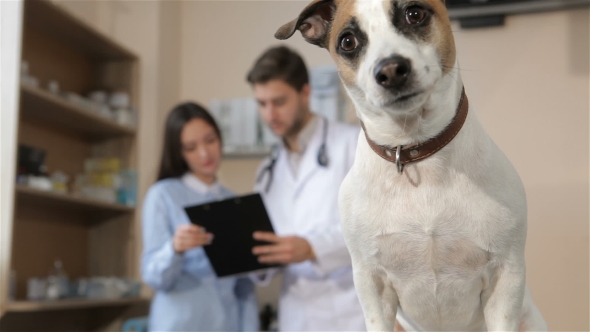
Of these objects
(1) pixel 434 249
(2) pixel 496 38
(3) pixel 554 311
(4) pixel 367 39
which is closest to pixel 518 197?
(1) pixel 434 249

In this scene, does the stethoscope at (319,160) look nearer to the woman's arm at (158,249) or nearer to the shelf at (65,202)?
the woman's arm at (158,249)

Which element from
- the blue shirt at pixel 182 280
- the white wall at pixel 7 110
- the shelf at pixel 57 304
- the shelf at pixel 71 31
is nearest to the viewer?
the blue shirt at pixel 182 280

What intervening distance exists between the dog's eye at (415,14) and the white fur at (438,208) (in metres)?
0.03

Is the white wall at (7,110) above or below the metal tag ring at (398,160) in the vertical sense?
above

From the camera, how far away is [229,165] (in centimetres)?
327

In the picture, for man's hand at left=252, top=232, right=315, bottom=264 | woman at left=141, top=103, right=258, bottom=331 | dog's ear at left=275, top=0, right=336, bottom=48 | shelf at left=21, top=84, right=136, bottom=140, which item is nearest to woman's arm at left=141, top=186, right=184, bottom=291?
woman at left=141, top=103, right=258, bottom=331

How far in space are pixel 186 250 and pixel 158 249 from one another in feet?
0.61

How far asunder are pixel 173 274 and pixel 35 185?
2.77ft

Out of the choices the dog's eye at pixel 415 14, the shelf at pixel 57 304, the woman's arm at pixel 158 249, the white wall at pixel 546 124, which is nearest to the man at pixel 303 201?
the woman's arm at pixel 158 249

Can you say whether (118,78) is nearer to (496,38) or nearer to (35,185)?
(35,185)

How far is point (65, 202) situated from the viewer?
280cm

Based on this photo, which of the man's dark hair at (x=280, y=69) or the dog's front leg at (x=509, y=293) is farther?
the man's dark hair at (x=280, y=69)

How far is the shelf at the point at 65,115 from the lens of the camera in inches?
99.0

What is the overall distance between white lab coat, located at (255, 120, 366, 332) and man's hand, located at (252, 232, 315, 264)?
53mm
